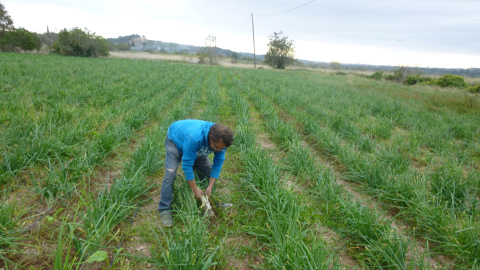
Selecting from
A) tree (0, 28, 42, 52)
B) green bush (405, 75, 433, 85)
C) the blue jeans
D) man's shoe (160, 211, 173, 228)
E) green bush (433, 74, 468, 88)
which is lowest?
man's shoe (160, 211, 173, 228)

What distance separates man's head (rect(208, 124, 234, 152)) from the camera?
215cm

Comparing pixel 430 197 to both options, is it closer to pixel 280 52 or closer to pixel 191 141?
pixel 191 141

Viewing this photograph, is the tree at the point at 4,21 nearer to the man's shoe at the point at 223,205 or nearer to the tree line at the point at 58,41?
the tree line at the point at 58,41

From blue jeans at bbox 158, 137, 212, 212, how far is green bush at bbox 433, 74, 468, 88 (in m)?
26.4

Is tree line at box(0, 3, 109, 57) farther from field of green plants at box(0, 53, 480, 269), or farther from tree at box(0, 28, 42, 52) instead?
field of green plants at box(0, 53, 480, 269)

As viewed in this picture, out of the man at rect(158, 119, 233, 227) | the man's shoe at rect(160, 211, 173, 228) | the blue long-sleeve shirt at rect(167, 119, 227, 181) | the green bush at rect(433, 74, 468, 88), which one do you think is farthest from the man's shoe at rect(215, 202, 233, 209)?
the green bush at rect(433, 74, 468, 88)

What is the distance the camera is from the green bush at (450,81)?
2046 cm

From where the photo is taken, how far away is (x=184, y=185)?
8.99 ft

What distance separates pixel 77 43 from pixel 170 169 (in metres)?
39.9

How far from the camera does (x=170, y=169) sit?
2.56 m

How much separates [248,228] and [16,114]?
471 cm

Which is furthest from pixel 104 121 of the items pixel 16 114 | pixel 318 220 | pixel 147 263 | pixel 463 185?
pixel 463 185

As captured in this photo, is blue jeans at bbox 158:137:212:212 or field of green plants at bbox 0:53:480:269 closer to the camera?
field of green plants at bbox 0:53:480:269

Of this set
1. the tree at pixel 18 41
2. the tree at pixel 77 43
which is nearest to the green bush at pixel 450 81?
the tree at pixel 77 43
